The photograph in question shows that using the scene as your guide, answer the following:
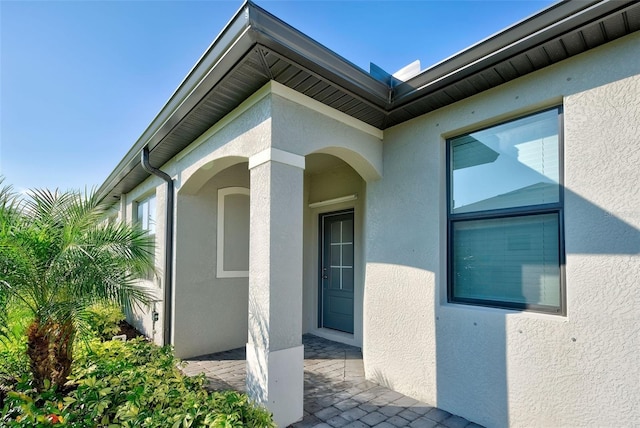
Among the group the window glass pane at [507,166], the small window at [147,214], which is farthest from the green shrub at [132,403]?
the small window at [147,214]

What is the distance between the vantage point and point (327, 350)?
6.45 meters

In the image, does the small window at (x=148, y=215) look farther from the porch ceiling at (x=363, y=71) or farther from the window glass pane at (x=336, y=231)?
the window glass pane at (x=336, y=231)

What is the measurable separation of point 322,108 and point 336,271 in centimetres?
429

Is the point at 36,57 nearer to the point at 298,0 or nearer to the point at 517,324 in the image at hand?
the point at 298,0

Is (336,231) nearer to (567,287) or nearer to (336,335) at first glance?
(336,335)

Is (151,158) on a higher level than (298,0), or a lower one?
lower

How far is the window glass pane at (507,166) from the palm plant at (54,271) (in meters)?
4.36

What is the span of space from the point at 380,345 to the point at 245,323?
3.16 metres

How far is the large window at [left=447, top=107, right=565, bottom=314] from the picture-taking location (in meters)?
3.34

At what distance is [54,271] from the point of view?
11.7ft

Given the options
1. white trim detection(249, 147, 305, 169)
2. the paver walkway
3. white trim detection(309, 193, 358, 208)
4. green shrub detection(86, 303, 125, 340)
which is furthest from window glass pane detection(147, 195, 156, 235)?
white trim detection(249, 147, 305, 169)

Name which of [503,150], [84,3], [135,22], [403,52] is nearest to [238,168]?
[135,22]

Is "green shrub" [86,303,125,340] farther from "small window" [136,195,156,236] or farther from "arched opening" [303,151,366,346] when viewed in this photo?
"arched opening" [303,151,366,346]

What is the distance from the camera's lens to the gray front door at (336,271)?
7.13 m
